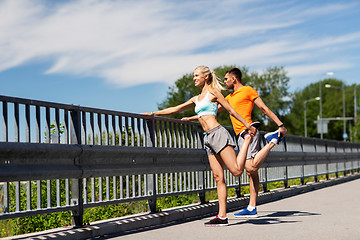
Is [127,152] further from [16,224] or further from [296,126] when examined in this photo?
[296,126]

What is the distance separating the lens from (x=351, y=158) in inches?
875

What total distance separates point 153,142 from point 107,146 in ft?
4.57

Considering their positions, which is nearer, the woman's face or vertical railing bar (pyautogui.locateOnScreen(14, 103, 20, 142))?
vertical railing bar (pyautogui.locateOnScreen(14, 103, 20, 142))

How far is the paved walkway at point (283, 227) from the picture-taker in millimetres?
6555

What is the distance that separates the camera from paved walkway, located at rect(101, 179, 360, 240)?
258 inches

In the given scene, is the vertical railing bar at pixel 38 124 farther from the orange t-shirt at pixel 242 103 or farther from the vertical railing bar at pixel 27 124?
the orange t-shirt at pixel 242 103

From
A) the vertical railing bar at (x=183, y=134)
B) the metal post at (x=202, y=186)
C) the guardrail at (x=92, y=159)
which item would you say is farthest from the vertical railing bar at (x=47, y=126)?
the metal post at (x=202, y=186)

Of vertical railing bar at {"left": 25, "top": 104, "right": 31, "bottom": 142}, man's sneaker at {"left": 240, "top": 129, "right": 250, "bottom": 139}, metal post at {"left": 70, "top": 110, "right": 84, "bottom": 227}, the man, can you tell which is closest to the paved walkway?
metal post at {"left": 70, "top": 110, "right": 84, "bottom": 227}

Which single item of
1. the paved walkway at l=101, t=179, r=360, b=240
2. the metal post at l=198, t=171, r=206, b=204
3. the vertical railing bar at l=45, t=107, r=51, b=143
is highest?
the vertical railing bar at l=45, t=107, r=51, b=143

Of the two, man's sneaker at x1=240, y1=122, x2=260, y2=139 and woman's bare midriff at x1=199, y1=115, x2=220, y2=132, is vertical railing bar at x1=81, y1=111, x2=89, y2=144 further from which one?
man's sneaker at x1=240, y1=122, x2=260, y2=139

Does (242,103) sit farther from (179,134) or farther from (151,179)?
(151,179)

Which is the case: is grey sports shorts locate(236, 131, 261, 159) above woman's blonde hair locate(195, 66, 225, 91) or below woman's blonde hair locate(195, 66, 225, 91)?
below

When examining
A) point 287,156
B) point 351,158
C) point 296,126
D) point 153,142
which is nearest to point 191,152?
point 153,142

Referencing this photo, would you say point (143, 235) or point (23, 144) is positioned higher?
point (23, 144)
